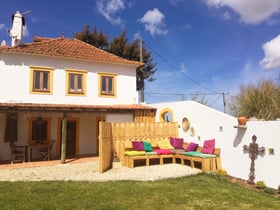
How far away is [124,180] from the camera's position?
8.76 meters

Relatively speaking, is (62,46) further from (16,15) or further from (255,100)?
(255,100)

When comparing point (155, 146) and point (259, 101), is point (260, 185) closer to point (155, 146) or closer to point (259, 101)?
point (259, 101)

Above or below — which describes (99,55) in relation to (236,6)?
below

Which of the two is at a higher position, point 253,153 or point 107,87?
point 107,87

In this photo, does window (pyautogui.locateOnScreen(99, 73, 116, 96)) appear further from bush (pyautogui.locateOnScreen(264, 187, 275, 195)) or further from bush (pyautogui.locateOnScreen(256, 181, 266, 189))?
bush (pyautogui.locateOnScreen(264, 187, 275, 195))

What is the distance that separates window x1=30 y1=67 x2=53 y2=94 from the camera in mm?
13734

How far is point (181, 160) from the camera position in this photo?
11758 millimetres

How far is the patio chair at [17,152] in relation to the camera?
41.0 ft

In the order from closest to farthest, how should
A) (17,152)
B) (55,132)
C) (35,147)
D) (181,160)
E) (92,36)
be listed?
(181,160) < (17,152) < (35,147) < (55,132) < (92,36)

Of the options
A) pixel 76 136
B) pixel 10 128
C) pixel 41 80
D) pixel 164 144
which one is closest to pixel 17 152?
pixel 10 128

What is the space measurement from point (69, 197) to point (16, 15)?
13.5 m

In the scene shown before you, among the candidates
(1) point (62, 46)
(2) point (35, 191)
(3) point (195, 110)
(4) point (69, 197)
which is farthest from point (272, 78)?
(1) point (62, 46)

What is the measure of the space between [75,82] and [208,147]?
9.38 meters

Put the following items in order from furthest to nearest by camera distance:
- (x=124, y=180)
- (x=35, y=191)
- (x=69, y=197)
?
(x=124, y=180)
(x=35, y=191)
(x=69, y=197)
